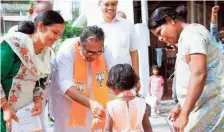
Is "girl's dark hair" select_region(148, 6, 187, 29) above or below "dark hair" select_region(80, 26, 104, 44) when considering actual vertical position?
above

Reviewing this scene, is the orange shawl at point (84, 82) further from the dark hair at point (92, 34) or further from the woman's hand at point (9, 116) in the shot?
the woman's hand at point (9, 116)

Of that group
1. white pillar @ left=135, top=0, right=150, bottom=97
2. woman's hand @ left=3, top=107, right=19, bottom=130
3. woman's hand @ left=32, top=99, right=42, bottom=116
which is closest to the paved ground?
white pillar @ left=135, top=0, right=150, bottom=97

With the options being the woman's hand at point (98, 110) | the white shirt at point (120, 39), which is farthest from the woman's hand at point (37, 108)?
the white shirt at point (120, 39)

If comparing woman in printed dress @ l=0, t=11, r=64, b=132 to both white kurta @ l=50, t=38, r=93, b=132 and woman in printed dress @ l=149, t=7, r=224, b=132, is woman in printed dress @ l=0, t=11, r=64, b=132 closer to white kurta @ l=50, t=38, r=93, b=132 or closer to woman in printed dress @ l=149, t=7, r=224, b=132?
white kurta @ l=50, t=38, r=93, b=132

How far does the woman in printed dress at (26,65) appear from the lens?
88.0 inches

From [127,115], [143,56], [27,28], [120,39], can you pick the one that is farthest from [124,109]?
[143,56]

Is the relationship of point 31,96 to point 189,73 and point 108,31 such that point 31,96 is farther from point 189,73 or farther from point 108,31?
point 108,31

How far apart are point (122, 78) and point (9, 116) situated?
710 millimetres

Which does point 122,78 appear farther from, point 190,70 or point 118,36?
point 118,36

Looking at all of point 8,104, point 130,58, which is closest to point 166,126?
point 130,58

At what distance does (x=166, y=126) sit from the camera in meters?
5.55

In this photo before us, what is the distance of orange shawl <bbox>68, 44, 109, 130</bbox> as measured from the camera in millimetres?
2777

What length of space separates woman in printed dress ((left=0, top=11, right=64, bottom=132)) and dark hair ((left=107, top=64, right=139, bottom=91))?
0.43 m

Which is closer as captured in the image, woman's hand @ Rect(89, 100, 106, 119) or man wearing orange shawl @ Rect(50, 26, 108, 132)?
woman's hand @ Rect(89, 100, 106, 119)
